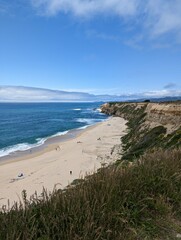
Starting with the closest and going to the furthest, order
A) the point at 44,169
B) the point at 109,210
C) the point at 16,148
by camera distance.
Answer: the point at 109,210
the point at 44,169
the point at 16,148

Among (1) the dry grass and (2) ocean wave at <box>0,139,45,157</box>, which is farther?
(2) ocean wave at <box>0,139,45,157</box>

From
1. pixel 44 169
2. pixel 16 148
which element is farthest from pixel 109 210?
pixel 16 148

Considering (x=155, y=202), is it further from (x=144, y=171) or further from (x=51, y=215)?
(x=51, y=215)

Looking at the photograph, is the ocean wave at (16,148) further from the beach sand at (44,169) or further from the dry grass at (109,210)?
the dry grass at (109,210)

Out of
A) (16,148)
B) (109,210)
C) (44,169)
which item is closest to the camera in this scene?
(109,210)

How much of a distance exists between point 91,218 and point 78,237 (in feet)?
1.04

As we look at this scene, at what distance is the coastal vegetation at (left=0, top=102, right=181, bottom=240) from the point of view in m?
3.26

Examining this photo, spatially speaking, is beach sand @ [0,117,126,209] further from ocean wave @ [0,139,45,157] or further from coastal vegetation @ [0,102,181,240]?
coastal vegetation @ [0,102,181,240]

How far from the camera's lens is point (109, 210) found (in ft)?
12.2

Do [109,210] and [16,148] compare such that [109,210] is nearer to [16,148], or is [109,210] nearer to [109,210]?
[109,210]

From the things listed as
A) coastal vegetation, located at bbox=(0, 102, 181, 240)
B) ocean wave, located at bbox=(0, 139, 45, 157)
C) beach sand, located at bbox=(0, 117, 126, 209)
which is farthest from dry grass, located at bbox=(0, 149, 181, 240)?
ocean wave, located at bbox=(0, 139, 45, 157)

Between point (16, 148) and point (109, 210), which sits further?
point (16, 148)

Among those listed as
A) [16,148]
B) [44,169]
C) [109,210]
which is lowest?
[16,148]

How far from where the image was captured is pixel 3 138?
38188 mm
